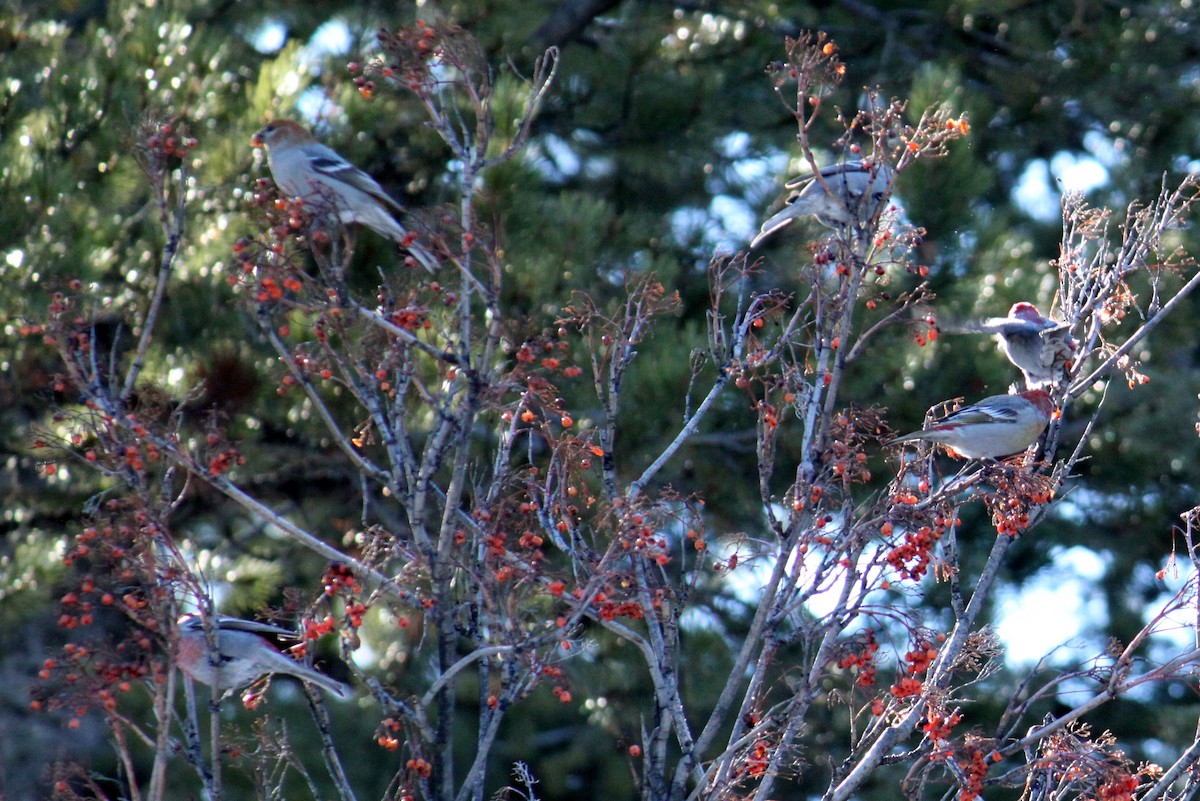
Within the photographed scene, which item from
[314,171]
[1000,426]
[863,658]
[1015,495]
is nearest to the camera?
[863,658]

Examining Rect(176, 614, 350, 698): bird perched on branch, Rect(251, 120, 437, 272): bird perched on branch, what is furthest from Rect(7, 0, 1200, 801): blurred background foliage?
Rect(176, 614, 350, 698): bird perched on branch

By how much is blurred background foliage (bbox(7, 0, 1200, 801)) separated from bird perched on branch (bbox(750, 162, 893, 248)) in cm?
43

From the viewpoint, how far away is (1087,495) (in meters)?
8.66

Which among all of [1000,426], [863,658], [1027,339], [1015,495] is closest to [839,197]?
[1015,495]

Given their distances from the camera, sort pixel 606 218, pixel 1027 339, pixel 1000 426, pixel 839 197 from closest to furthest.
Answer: pixel 839 197 < pixel 1000 426 < pixel 1027 339 < pixel 606 218

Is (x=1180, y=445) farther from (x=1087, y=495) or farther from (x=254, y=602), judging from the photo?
(x=254, y=602)

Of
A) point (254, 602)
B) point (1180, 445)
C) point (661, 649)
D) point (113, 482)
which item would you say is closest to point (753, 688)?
point (661, 649)

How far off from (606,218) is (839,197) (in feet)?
9.50

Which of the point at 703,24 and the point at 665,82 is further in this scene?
the point at 703,24

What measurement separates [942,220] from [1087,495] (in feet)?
8.22

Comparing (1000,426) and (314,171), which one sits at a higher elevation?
(1000,426)

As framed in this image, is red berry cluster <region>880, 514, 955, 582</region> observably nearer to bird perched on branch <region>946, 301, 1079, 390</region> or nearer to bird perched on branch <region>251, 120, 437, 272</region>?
bird perched on branch <region>946, 301, 1079, 390</region>

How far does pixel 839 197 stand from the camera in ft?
12.4

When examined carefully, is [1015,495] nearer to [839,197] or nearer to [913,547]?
[913,547]
